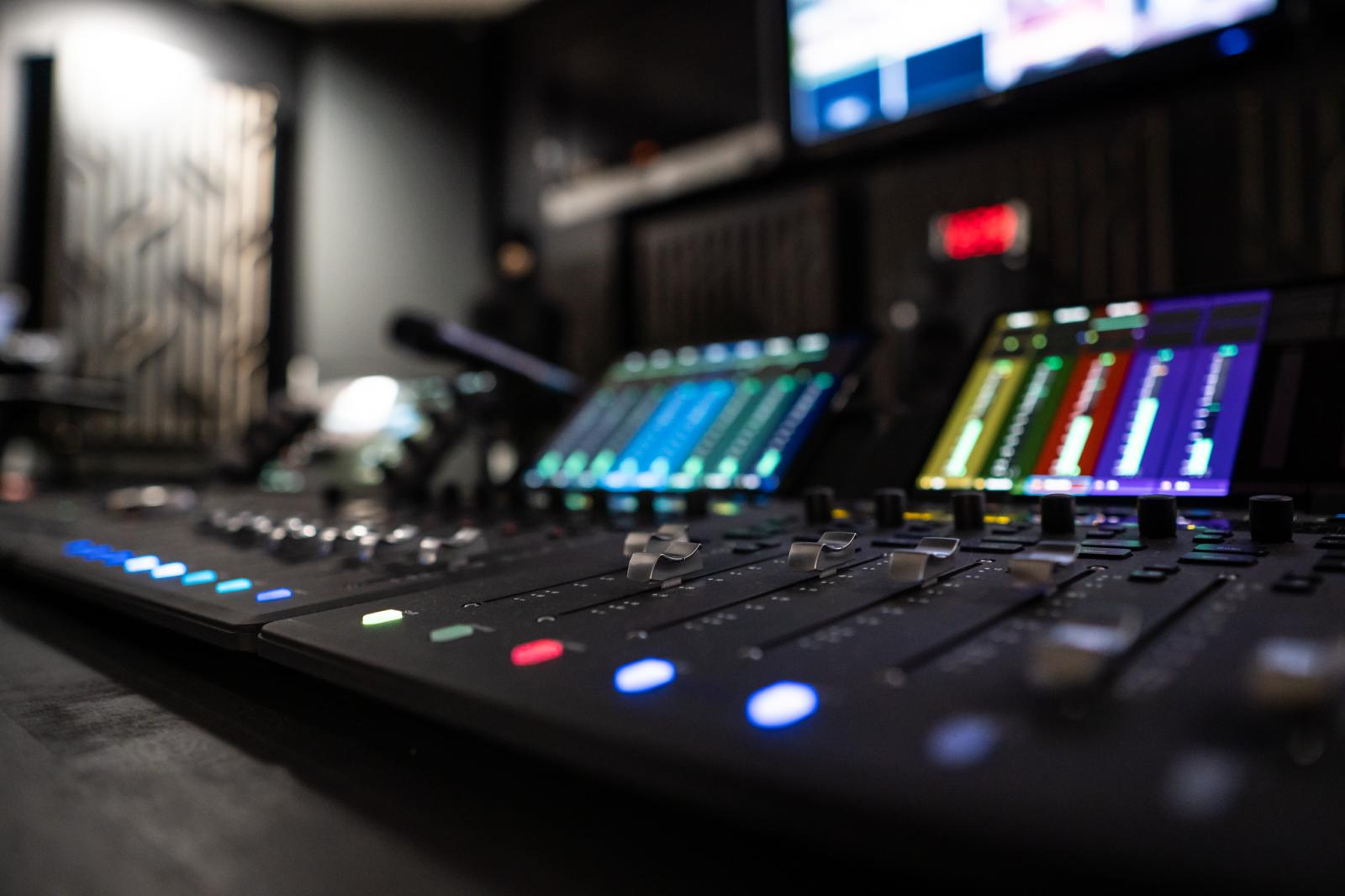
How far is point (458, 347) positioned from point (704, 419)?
1.50ft

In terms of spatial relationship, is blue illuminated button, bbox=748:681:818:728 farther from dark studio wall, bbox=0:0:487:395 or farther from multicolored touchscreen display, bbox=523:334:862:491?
dark studio wall, bbox=0:0:487:395

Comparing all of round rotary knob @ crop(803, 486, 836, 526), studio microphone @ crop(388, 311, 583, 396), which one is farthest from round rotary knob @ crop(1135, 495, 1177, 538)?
studio microphone @ crop(388, 311, 583, 396)

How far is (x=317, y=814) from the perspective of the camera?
32 centimetres

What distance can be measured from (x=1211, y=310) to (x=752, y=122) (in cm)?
203

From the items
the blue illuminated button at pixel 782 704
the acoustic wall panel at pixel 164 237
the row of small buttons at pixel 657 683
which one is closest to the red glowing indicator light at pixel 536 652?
the row of small buttons at pixel 657 683

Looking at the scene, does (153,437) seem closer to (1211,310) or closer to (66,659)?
(66,659)

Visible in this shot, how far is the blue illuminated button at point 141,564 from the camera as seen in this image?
671mm

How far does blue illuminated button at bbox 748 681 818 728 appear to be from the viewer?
10.7 inches

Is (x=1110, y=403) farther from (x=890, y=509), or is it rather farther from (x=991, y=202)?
(x=991, y=202)

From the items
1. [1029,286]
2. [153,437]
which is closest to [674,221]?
[1029,286]

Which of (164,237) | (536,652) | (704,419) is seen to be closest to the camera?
(536,652)

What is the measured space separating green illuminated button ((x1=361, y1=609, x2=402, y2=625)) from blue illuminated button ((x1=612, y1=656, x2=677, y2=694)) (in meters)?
0.18

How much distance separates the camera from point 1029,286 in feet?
5.38

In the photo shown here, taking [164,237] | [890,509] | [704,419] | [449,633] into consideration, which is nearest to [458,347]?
[704,419]
